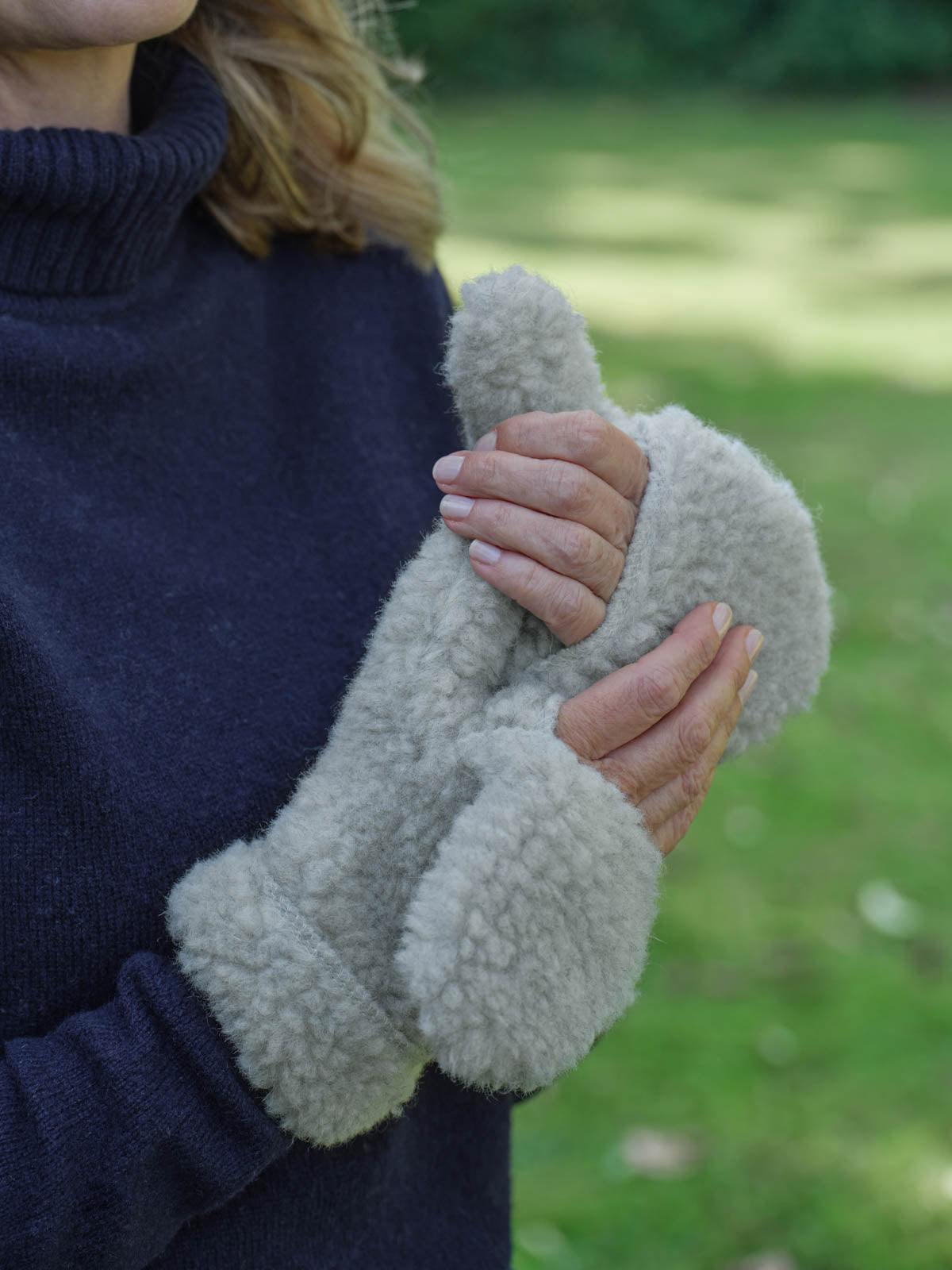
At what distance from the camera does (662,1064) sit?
10.2 feet

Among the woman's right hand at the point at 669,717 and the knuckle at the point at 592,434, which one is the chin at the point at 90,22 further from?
the woman's right hand at the point at 669,717

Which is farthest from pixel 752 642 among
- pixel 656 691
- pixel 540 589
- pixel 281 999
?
pixel 281 999

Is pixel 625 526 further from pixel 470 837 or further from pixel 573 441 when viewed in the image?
pixel 470 837

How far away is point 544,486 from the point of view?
4.44ft

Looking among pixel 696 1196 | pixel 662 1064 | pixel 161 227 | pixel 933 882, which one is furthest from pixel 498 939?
pixel 933 882

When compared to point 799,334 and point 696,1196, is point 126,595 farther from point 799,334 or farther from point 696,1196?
point 799,334

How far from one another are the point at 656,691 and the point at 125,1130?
654 millimetres

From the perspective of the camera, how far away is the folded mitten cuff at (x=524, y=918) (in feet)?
3.94

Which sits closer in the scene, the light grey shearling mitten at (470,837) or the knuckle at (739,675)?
the light grey shearling mitten at (470,837)

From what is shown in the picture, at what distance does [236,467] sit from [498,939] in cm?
72

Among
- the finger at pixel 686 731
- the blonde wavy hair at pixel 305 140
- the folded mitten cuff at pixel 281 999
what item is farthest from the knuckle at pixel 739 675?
the blonde wavy hair at pixel 305 140

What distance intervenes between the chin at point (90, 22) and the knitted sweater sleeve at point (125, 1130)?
977 mm

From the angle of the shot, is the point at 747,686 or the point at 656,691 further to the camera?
the point at 747,686

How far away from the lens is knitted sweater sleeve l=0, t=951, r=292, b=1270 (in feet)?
3.98
